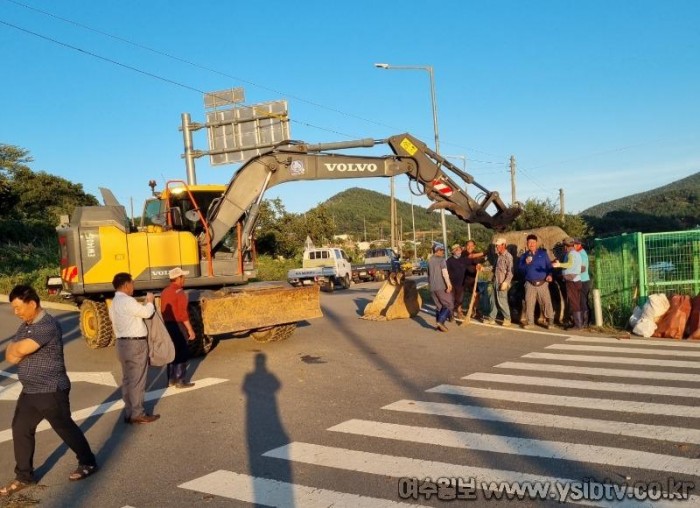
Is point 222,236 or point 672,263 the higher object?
point 222,236

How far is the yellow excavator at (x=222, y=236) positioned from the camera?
11.4 metres

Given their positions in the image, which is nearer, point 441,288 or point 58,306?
point 441,288

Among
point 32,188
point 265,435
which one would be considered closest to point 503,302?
point 265,435

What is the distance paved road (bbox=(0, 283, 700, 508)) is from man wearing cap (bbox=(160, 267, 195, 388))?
30cm

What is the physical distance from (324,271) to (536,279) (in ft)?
55.5

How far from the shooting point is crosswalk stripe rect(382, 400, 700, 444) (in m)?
5.75

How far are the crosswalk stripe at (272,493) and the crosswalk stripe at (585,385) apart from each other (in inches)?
160

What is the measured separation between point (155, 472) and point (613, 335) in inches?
353

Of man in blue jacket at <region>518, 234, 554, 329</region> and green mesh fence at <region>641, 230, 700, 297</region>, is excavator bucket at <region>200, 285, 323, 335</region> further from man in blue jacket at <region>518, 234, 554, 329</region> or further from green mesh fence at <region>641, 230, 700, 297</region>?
green mesh fence at <region>641, 230, 700, 297</region>

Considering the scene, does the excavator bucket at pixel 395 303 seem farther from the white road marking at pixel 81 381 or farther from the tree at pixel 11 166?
the tree at pixel 11 166

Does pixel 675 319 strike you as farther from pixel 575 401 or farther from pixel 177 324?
pixel 177 324

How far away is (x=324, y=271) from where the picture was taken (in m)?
28.8

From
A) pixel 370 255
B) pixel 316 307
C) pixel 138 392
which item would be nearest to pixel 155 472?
pixel 138 392

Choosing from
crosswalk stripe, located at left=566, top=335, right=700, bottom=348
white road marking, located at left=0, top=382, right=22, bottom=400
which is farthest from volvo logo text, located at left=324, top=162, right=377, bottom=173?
white road marking, located at left=0, top=382, right=22, bottom=400
